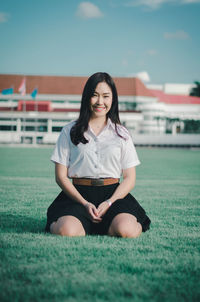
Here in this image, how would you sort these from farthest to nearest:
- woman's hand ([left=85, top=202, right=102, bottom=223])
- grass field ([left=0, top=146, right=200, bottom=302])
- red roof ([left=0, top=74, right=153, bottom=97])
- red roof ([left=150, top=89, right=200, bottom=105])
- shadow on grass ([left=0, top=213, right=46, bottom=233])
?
1. red roof ([left=150, top=89, right=200, bottom=105])
2. red roof ([left=0, top=74, right=153, bottom=97])
3. shadow on grass ([left=0, top=213, right=46, bottom=233])
4. woman's hand ([left=85, top=202, right=102, bottom=223])
5. grass field ([left=0, top=146, right=200, bottom=302])

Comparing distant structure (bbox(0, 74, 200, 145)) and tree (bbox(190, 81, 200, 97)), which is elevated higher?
tree (bbox(190, 81, 200, 97))

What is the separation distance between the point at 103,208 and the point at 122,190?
248 millimetres

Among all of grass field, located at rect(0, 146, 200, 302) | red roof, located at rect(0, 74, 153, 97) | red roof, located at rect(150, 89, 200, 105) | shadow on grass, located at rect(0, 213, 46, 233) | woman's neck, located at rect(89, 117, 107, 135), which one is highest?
red roof, located at rect(0, 74, 153, 97)

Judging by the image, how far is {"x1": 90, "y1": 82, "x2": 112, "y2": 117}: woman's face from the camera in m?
3.37

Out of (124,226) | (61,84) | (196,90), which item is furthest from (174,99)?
(124,226)

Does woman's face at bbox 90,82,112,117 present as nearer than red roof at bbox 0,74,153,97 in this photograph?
Yes

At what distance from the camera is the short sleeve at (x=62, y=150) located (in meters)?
3.42

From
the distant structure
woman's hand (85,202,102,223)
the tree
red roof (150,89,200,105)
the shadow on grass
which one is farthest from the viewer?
the tree

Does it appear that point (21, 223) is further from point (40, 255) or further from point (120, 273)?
→ point (120, 273)

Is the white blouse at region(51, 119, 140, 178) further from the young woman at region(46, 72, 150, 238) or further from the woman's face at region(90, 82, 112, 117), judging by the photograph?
the woman's face at region(90, 82, 112, 117)

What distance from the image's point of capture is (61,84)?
66938 millimetres

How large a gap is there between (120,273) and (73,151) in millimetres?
1293

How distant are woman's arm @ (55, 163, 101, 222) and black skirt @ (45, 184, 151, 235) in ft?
0.21

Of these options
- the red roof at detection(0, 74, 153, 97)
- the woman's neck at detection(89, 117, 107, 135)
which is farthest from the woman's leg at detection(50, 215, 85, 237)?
the red roof at detection(0, 74, 153, 97)
